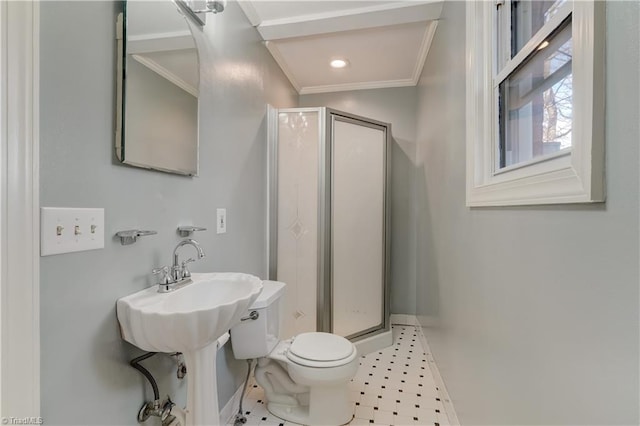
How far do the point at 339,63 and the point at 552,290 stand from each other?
241 centimetres

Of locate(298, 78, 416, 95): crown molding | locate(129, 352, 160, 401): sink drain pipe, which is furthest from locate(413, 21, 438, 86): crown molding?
locate(129, 352, 160, 401): sink drain pipe

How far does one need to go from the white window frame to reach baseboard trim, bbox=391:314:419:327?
2004 mm

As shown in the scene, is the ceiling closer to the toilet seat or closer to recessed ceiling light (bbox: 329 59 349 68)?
recessed ceiling light (bbox: 329 59 349 68)

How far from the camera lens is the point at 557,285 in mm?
662

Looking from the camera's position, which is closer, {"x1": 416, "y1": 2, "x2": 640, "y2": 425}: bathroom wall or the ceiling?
{"x1": 416, "y1": 2, "x2": 640, "y2": 425}: bathroom wall

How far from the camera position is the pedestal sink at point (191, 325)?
0.82 m

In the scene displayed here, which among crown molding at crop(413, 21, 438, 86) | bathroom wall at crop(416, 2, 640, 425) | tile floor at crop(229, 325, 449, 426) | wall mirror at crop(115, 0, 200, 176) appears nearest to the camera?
bathroom wall at crop(416, 2, 640, 425)

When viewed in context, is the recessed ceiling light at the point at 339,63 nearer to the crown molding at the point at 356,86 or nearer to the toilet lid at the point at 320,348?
the crown molding at the point at 356,86

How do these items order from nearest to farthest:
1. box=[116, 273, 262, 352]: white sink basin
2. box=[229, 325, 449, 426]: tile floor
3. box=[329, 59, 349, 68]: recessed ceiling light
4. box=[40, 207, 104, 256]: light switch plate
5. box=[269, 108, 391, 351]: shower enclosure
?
1. box=[40, 207, 104, 256]: light switch plate
2. box=[116, 273, 262, 352]: white sink basin
3. box=[229, 325, 449, 426]: tile floor
4. box=[269, 108, 391, 351]: shower enclosure
5. box=[329, 59, 349, 68]: recessed ceiling light

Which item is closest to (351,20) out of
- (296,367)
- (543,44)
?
(543,44)

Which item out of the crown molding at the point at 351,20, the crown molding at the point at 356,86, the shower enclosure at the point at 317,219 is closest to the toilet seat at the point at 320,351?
the shower enclosure at the point at 317,219

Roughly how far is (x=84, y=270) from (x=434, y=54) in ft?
7.70

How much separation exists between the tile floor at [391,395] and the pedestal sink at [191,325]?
75 cm

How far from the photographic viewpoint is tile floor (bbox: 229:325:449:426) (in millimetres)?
1569
